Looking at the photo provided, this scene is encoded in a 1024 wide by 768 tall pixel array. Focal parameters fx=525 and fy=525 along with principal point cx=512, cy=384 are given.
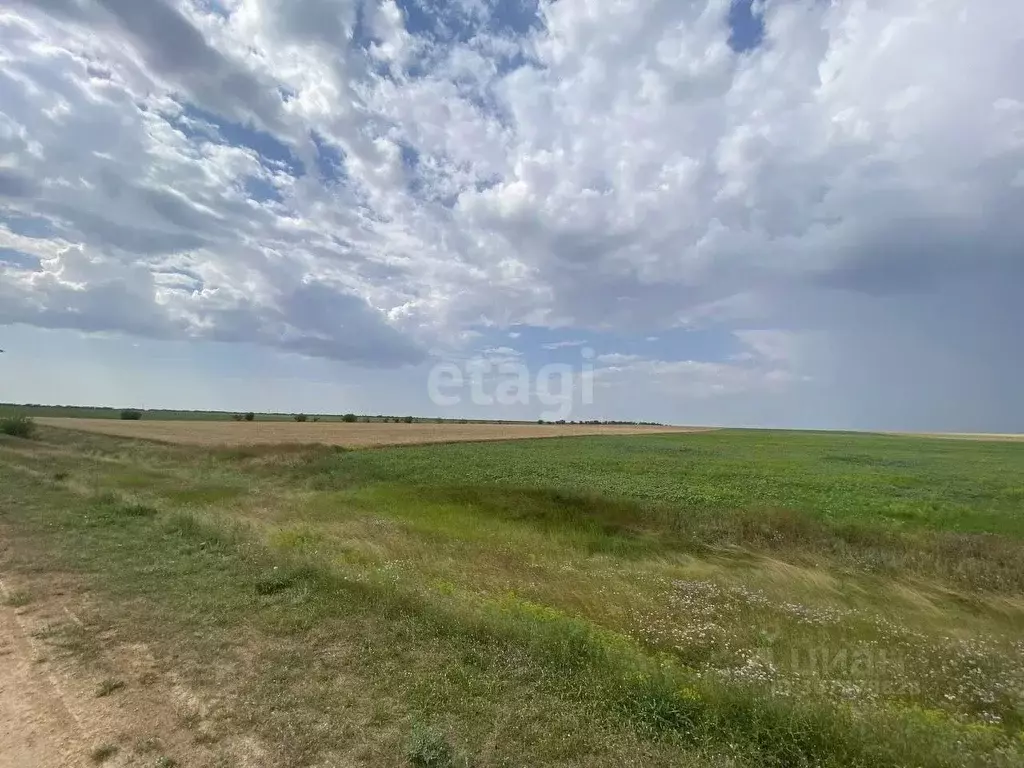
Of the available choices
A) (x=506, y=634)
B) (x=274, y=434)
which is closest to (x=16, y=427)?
(x=274, y=434)

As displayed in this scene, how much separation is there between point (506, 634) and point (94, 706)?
13.9 ft

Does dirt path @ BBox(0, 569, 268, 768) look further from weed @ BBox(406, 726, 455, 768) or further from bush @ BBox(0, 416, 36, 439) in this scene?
bush @ BBox(0, 416, 36, 439)

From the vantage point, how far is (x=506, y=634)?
675 cm

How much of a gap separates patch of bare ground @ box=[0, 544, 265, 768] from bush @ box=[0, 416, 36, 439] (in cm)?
5130

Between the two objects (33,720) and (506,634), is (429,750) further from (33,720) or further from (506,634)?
(33,720)

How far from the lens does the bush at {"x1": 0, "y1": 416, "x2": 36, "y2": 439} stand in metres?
44.0

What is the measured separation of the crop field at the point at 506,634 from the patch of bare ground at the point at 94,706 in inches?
1.1

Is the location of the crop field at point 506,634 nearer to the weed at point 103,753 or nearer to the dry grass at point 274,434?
the weed at point 103,753

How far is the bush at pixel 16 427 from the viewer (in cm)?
4403

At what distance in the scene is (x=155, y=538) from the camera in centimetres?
1120

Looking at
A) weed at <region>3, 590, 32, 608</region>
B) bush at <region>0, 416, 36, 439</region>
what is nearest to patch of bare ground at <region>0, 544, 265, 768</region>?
weed at <region>3, 590, 32, 608</region>

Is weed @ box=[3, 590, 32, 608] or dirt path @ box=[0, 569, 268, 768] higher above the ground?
weed @ box=[3, 590, 32, 608]

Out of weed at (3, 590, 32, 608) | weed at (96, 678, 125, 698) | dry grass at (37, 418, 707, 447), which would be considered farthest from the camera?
dry grass at (37, 418, 707, 447)

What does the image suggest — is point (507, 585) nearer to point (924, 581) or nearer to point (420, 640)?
point (420, 640)
